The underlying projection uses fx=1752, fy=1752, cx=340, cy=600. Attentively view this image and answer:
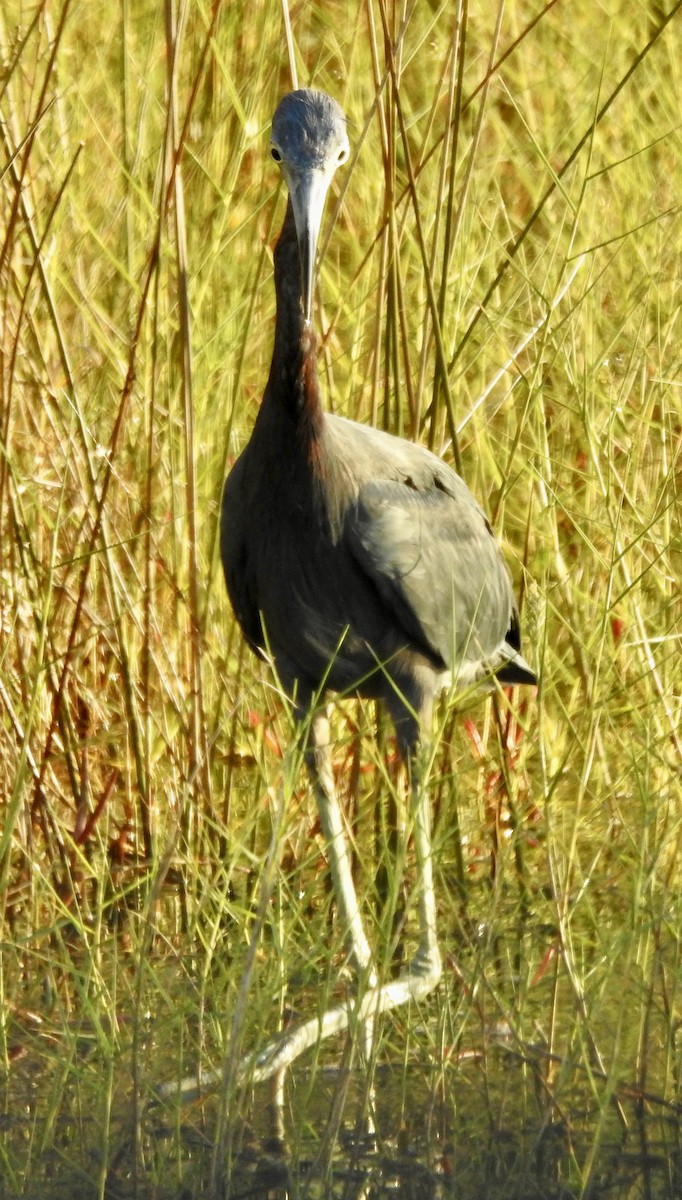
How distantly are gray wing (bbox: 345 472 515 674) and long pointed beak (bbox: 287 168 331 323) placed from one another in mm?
395

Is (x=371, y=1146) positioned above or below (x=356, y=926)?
below

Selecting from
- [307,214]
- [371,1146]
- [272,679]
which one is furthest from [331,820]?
[307,214]

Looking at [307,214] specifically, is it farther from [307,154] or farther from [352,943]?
[352,943]

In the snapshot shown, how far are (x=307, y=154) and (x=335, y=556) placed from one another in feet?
2.02

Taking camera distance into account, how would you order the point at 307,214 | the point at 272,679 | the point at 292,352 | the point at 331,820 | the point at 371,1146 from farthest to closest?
1. the point at 272,679
2. the point at 331,820
3. the point at 292,352
4. the point at 307,214
5. the point at 371,1146

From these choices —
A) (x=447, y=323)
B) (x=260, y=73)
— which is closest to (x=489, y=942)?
(x=447, y=323)

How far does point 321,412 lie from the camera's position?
2.69 metres

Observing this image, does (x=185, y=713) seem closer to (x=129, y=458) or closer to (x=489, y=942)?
(x=129, y=458)

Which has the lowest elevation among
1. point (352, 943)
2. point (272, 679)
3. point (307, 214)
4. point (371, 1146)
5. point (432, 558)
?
point (371, 1146)

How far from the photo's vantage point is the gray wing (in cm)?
272

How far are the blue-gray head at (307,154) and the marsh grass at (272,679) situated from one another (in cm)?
13

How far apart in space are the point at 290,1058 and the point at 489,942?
0.40 meters

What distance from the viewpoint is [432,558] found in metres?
2.82

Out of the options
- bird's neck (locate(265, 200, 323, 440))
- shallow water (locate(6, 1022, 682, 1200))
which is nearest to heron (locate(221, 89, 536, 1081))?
bird's neck (locate(265, 200, 323, 440))
